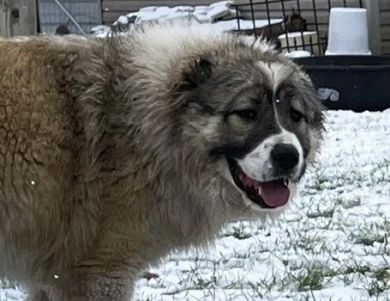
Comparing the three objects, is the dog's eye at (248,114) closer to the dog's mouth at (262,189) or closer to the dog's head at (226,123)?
the dog's head at (226,123)

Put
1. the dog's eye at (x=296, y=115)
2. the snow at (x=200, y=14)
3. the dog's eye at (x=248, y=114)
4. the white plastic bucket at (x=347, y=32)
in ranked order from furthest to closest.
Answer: the snow at (x=200, y=14), the white plastic bucket at (x=347, y=32), the dog's eye at (x=296, y=115), the dog's eye at (x=248, y=114)

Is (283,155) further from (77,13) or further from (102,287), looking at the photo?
(77,13)

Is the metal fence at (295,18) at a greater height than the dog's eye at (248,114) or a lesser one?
lesser

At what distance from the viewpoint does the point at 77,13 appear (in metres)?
16.9

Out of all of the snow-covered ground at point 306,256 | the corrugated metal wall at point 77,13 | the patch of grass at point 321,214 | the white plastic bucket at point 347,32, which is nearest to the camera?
the snow-covered ground at point 306,256

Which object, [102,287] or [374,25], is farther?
[374,25]

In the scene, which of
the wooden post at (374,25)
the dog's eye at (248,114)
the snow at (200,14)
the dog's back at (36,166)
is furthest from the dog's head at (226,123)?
the snow at (200,14)

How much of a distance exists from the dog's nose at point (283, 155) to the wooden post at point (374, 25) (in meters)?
10.4

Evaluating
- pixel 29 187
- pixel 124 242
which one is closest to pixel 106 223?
pixel 124 242

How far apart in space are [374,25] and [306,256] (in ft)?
29.6

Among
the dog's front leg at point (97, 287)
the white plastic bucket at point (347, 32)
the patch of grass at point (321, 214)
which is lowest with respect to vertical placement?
the patch of grass at point (321, 214)

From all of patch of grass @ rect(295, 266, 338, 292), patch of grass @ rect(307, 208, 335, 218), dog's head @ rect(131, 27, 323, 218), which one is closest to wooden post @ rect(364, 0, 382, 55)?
patch of grass @ rect(307, 208, 335, 218)

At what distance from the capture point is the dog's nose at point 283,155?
3.89m

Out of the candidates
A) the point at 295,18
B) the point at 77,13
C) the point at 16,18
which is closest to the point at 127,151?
the point at 16,18
